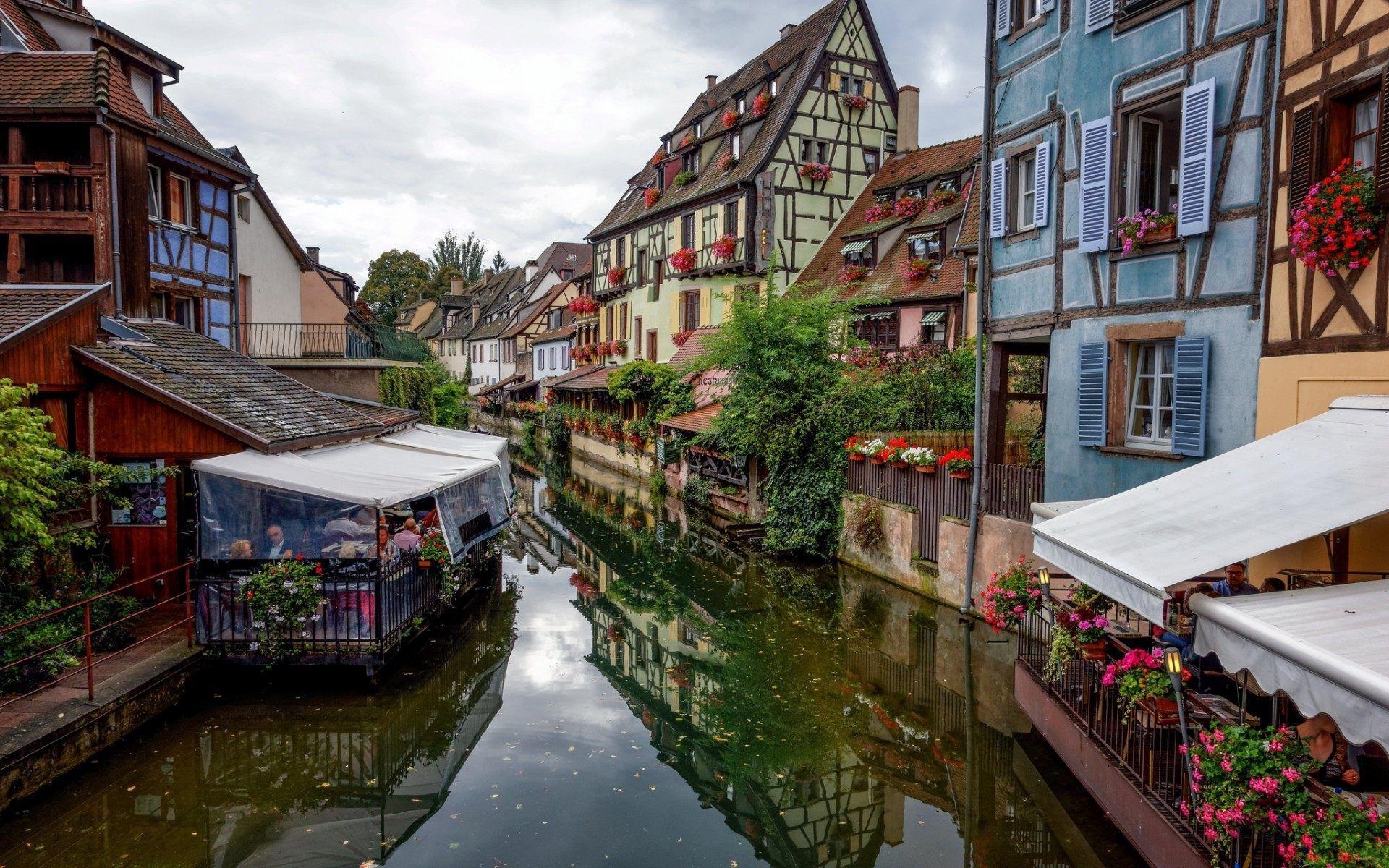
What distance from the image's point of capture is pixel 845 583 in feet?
52.9

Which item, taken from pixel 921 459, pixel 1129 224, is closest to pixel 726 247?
pixel 921 459

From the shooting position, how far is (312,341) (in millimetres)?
22594

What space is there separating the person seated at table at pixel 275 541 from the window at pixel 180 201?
10095 millimetres

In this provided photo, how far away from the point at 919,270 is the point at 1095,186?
1362 centimetres

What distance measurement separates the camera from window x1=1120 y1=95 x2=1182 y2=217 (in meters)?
10.8

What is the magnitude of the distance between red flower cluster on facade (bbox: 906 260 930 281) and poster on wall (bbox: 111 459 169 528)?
762 inches

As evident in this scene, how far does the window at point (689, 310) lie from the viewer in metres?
33.5

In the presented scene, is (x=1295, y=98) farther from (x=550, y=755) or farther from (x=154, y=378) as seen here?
(x=154, y=378)

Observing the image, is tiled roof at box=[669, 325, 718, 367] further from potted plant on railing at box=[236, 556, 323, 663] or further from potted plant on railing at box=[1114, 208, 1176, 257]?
potted plant on railing at box=[236, 556, 323, 663]

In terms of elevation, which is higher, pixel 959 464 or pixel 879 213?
pixel 879 213

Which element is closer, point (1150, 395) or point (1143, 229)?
point (1143, 229)

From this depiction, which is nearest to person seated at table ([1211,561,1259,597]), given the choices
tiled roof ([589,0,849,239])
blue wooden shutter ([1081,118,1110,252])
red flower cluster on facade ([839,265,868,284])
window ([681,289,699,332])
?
blue wooden shutter ([1081,118,1110,252])

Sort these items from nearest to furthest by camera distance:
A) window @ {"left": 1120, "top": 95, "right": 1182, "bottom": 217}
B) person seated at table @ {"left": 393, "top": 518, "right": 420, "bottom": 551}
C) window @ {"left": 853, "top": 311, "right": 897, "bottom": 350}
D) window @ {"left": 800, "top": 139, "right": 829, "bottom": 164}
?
window @ {"left": 1120, "top": 95, "right": 1182, "bottom": 217}
person seated at table @ {"left": 393, "top": 518, "right": 420, "bottom": 551}
window @ {"left": 853, "top": 311, "right": 897, "bottom": 350}
window @ {"left": 800, "top": 139, "right": 829, "bottom": 164}

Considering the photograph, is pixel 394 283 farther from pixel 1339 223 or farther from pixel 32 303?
pixel 1339 223
